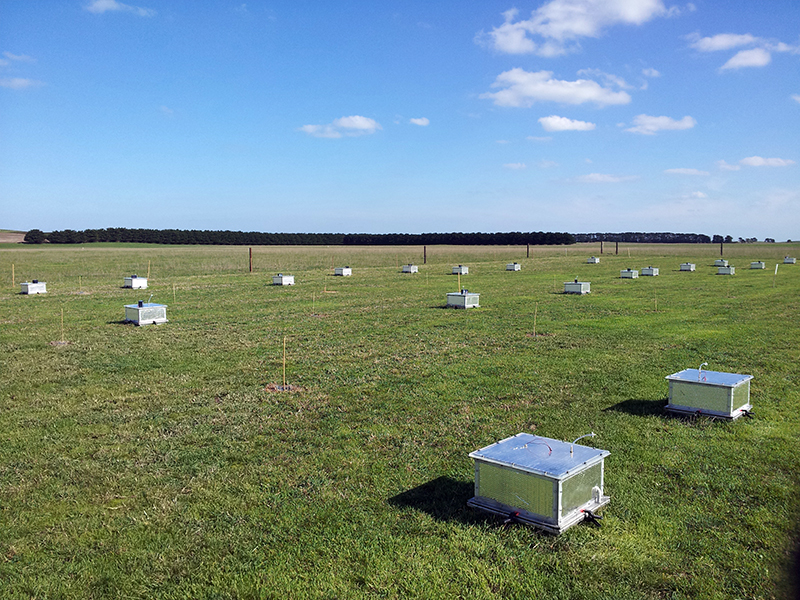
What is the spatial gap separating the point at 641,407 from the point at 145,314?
18.6m

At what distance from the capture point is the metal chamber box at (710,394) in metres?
10.7

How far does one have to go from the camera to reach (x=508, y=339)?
1950 cm

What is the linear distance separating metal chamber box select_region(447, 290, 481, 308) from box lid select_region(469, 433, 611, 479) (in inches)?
779

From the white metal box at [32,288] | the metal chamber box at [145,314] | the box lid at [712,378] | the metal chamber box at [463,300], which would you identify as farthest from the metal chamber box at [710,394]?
the white metal box at [32,288]

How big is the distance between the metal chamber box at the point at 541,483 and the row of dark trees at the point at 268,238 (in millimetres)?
155388

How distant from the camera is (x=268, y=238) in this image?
Answer: 17938 cm

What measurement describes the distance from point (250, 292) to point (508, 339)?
21.1 metres

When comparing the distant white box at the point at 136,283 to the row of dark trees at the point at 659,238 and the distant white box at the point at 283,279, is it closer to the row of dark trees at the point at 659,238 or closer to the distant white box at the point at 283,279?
the distant white box at the point at 283,279

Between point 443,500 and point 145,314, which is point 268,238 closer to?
point 145,314

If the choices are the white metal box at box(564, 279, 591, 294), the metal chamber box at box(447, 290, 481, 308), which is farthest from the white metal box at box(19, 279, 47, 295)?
the white metal box at box(564, 279, 591, 294)

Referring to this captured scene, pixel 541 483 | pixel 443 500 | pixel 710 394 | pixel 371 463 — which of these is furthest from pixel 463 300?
pixel 541 483

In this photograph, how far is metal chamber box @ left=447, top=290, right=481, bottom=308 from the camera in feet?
90.3

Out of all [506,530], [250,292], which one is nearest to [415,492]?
[506,530]

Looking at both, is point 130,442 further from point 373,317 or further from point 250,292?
point 250,292
